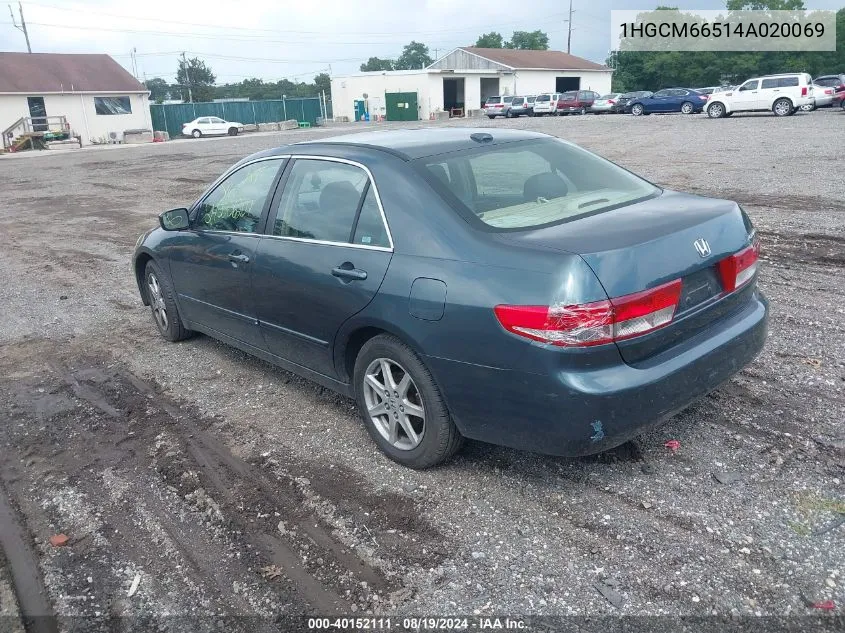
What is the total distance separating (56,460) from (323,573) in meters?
2.09

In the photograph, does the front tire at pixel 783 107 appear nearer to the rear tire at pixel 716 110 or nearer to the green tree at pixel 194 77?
the rear tire at pixel 716 110

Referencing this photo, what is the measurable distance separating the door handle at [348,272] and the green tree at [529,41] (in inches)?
4492

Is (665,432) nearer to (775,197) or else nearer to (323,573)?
(323,573)

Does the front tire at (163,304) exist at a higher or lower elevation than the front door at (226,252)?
lower

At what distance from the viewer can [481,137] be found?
4.30 meters

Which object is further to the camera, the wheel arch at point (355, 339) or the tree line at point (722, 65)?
the tree line at point (722, 65)

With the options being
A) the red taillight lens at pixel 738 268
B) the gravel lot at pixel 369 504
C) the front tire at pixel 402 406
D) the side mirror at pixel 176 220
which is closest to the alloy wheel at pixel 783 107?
the gravel lot at pixel 369 504

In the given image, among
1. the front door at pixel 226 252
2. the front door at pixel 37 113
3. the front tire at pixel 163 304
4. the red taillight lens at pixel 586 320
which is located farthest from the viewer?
the front door at pixel 37 113

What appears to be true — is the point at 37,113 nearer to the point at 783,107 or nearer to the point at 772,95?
the point at 772,95

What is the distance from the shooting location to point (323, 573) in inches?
120

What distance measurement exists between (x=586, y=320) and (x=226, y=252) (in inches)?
108

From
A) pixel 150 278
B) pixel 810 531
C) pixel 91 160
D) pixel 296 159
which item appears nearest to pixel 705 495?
pixel 810 531

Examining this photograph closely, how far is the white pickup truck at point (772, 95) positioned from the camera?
30547 millimetres

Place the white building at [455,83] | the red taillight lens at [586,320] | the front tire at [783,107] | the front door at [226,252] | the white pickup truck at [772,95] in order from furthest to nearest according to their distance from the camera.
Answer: the white building at [455,83], the front tire at [783,107], the white pickup truck at [772,95], the front door at [226,252], the red taillight lens at [586,320]
